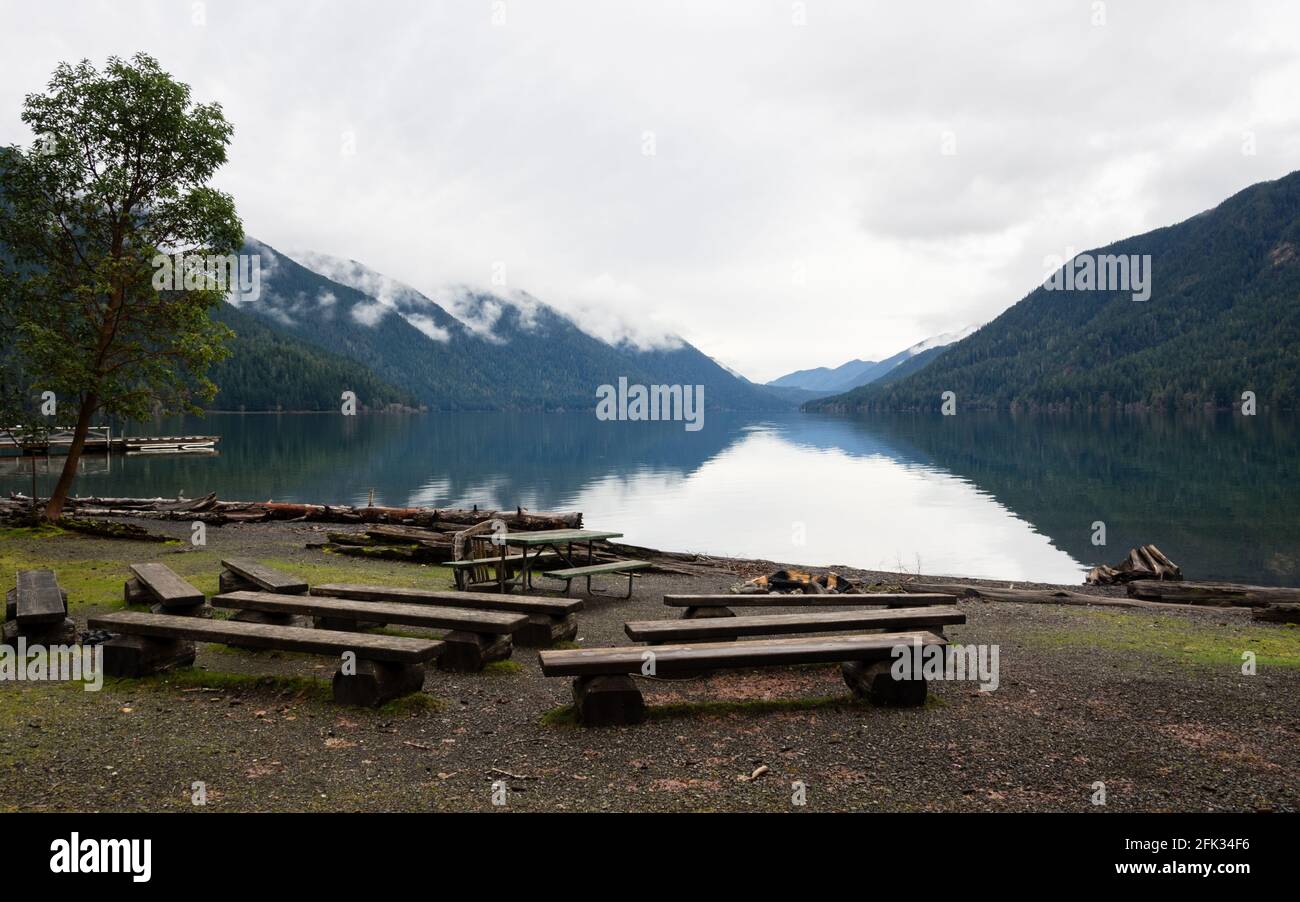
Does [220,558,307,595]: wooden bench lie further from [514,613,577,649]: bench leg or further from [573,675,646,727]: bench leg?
[573,675,646,727]: bench leg

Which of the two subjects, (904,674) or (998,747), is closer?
(998,747)

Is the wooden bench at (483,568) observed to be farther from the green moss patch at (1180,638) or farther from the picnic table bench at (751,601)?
the green moss patch at (1180,638)

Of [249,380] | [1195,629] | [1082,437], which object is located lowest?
[1195,629]

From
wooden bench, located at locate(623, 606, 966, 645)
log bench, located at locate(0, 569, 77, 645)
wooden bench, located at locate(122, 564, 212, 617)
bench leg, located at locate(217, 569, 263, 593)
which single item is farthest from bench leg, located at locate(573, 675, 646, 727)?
bench leg, located at locate(217, 569, 263, 593)

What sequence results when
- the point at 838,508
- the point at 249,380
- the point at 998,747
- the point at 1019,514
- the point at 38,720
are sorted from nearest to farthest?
the point at 998,747 → the point at 38,720 → the point at 1019,514 → the point at 838,508 → the point at 249,380

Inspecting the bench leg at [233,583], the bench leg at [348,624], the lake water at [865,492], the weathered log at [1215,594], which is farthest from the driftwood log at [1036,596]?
the bench leg at [233,583]

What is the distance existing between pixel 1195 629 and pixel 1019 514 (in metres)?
28.8

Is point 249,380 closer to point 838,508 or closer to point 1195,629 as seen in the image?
point 838,508

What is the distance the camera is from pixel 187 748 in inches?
274

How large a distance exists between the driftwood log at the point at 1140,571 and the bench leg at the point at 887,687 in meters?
16.2

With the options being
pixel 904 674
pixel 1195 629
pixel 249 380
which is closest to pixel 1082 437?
pixel 1195 629

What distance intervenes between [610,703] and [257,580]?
7.34m
